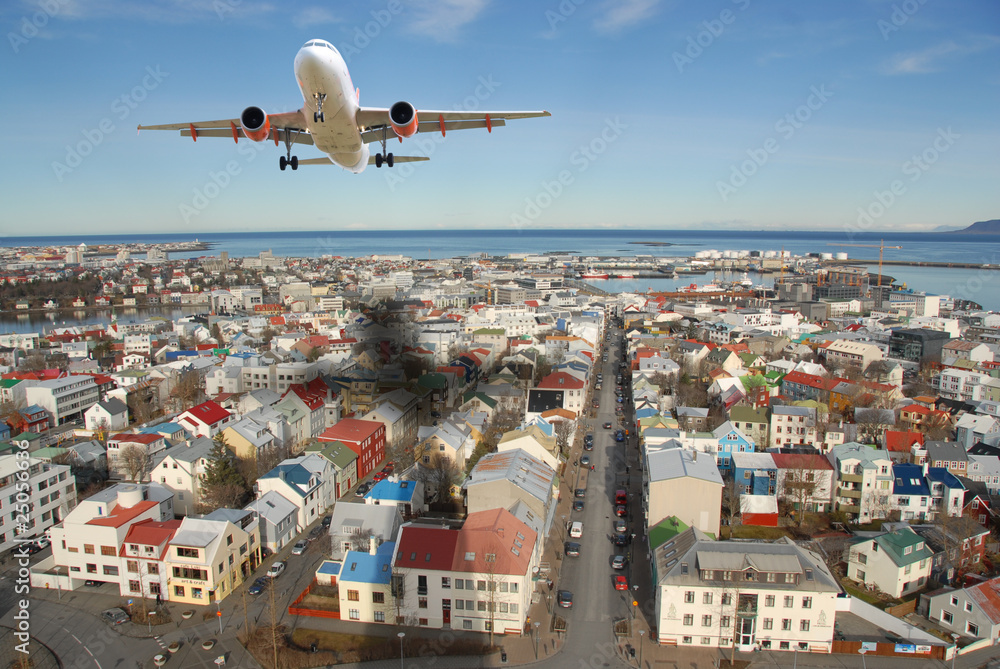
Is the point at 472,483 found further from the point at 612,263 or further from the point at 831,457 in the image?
the point at 612,263

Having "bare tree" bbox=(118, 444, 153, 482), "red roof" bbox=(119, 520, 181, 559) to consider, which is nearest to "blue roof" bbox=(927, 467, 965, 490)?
"red roof" bbox=(119, 520, 181, 559)

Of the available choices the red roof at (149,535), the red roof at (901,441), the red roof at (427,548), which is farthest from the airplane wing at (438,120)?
the red roof at (901,441)

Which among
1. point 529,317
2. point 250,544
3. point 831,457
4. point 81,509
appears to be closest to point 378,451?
point 250,544

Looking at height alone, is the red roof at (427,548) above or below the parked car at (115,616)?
above

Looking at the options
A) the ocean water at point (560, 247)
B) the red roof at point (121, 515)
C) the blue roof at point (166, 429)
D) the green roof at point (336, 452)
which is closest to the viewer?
the red roof at point (121, 515)

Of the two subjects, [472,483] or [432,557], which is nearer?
[432,557]

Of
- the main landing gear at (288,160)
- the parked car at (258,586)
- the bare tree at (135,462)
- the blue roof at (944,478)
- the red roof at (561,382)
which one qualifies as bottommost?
the parked car at (258,586)

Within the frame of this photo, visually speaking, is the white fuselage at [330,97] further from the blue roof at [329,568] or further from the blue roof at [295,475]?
the blue roof at [295,475]
